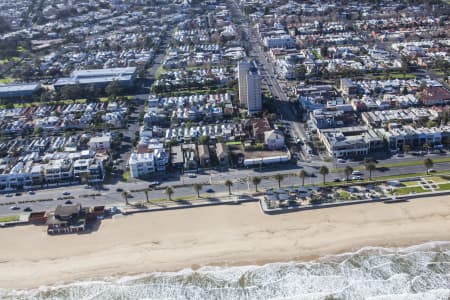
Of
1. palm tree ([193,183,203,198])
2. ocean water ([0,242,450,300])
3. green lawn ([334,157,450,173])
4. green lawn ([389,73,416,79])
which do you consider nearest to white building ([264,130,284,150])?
green lawn ([334,157,450,173])

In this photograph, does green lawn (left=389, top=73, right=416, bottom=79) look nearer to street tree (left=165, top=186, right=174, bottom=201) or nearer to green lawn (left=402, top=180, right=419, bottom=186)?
green lawn (left=402, top=180, right=419, bottom=186)

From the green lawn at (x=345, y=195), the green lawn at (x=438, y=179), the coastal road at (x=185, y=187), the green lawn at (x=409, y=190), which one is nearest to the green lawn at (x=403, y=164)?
the coastal road at (x=185, y=187)

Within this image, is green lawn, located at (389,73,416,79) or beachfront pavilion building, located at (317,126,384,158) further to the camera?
green lawn, located at (389,73,416,79)

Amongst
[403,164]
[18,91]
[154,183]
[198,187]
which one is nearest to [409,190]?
[403,164]

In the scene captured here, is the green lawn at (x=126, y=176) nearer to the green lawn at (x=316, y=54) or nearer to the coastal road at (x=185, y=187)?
the coastal road at (x=185, y=187)

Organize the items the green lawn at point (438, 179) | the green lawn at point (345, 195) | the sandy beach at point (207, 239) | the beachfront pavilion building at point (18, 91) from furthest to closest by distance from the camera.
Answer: the beachfront pavilion building at point (18, 91)
the green lawn at point (438, 179)
the green lawn at point (345, 195)
the sandy beach at point (207, 239)

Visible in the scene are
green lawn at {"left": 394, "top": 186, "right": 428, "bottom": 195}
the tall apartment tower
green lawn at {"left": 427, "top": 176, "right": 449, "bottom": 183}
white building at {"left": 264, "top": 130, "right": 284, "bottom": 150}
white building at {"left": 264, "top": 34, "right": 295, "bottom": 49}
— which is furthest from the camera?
white building at {"left": 264, "top": 34, "right": 295, "bottom": 49}

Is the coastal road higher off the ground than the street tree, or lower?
lower
